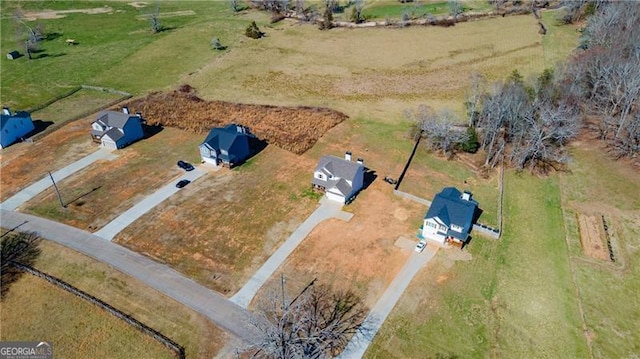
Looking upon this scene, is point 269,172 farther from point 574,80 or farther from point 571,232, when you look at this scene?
point 574,80

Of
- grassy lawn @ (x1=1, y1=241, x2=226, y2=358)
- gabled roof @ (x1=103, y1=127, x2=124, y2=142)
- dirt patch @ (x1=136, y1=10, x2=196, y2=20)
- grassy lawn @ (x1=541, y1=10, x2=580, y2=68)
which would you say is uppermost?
grassy lawn @ (x1=541, y1=10, x2=580, y2=68)

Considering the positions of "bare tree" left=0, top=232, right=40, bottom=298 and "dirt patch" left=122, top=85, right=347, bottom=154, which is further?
"dirt patch" left=122, top=85, right=347, bottom=154

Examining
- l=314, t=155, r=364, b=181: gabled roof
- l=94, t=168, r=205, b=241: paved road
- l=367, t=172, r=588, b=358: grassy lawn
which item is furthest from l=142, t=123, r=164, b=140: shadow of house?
l=367, t=172, r=588, b=358: grassy lawn

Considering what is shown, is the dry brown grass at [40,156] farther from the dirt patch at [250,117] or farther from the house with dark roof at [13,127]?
the dirt patch at [250,117]

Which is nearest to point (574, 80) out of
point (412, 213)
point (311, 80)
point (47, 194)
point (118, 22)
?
point (412, 213)

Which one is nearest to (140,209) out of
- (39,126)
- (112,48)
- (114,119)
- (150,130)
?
(114,119)

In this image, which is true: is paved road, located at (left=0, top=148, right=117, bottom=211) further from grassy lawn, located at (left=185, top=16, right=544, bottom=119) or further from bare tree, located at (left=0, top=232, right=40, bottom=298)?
grassy lawn, located at (left=185, top=16, right=544, bottom=119)
